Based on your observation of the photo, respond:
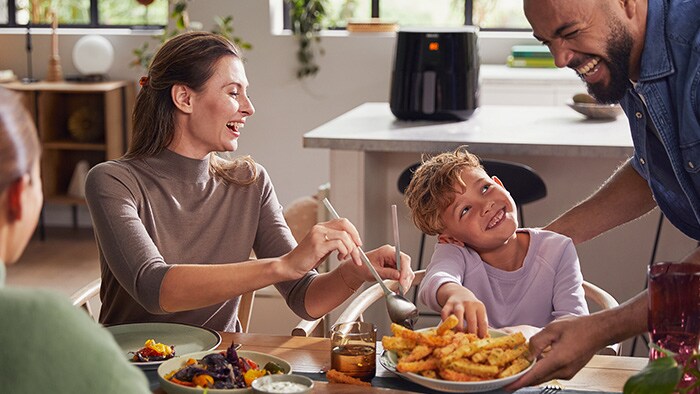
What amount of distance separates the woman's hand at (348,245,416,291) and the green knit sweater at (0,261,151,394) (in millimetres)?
921

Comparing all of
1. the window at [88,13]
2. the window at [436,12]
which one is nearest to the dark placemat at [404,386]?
the window at [436,12]

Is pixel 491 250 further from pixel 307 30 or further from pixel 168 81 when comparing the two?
pixel 307 30

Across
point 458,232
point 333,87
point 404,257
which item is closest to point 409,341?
point 404,257

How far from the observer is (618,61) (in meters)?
2.02

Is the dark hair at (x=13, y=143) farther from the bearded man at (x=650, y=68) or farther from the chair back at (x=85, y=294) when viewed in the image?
the bearded man at (x=650, y=68)

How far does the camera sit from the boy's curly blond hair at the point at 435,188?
2.13 meters

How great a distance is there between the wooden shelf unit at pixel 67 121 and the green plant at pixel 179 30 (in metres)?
0.22

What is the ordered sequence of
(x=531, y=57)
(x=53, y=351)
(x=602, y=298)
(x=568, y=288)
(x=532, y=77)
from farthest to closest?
(x=531, y=57), (x=532, y=77), (x=602, y=298), (x=568, y=288), (x=53, y=351)

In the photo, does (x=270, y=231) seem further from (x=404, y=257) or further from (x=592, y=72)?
(x=592, y=72)

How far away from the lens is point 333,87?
20.4ft

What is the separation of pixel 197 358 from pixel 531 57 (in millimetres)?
4445

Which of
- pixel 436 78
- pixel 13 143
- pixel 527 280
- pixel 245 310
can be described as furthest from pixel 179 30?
pixel 13 143

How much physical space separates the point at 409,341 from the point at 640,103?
806 millimetres

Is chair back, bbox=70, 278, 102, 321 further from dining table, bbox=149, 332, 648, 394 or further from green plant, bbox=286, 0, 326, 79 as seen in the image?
green plant, bbox=286, 0, 326, 79
